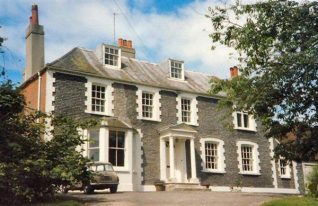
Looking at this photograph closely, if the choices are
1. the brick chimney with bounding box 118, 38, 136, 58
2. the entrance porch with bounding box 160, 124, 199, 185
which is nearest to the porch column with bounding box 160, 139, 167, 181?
the entrance porch with bounding box 160, 124, 199, 185

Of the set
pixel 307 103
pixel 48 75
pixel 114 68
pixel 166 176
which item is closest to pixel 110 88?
pixel 114 68

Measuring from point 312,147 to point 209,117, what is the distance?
11193 mm

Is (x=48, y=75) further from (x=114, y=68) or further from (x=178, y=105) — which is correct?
(x=178, y=105)

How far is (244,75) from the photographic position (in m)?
19.1

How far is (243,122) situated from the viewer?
3247 centimetres

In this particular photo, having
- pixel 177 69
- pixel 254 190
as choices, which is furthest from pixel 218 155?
pixel 177 69

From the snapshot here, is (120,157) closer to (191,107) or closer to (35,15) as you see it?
(191,107)

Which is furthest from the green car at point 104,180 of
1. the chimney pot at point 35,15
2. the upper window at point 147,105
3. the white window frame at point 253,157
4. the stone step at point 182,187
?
the white window frame at point 253,157

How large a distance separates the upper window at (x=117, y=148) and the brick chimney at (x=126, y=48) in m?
7.54

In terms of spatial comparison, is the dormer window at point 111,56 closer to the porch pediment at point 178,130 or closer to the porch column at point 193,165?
→ the porch pediment at point 178,130

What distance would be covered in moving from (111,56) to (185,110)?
584 centimetres

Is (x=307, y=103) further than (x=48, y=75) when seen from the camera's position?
No

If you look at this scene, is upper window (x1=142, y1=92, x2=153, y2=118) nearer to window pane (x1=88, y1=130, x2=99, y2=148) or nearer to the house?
the house

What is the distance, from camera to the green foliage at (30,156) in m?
14.2
